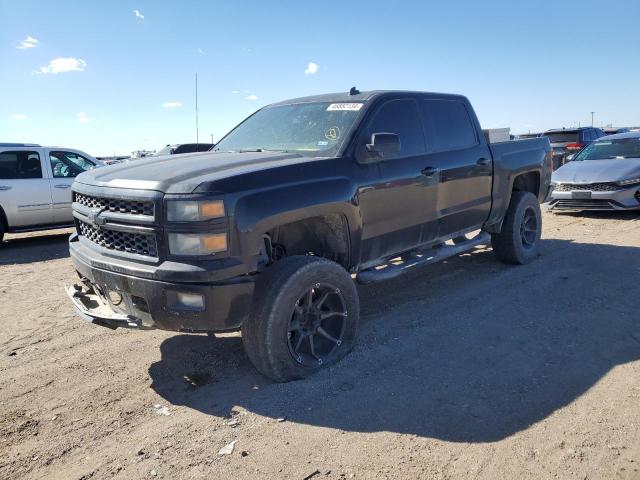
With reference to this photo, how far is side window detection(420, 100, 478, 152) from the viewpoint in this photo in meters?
5.23

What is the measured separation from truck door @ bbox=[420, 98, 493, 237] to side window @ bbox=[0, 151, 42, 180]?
7635 mm

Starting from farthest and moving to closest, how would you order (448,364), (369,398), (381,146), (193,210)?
(381,146) < (448,364) < (369,398) < (193,210)

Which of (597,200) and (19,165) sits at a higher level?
(19,165)

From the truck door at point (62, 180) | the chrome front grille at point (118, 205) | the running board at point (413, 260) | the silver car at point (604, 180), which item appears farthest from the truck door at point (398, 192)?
the truck door at point (62, 180)

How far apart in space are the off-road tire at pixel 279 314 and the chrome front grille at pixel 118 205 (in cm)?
88

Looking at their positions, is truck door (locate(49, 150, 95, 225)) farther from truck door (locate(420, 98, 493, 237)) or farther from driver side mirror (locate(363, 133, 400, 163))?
driver side mirror (locate(363, 133, 400, 163))

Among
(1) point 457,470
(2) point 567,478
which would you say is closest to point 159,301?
(1) point 457,470

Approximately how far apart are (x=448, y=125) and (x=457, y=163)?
445 mm

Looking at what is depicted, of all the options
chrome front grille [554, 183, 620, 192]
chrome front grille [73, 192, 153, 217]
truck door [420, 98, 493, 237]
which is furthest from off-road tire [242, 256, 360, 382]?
chrome front grille [554, 183, 620, 192]

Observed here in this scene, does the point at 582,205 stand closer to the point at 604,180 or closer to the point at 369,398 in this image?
the point at 604,180

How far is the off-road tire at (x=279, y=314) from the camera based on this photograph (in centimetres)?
347

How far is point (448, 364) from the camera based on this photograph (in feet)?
12.7

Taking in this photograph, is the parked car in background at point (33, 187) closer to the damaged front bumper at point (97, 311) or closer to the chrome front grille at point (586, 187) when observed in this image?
the damaged front bumper at point (97, 311)

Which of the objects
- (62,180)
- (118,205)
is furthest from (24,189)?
(118,205)
